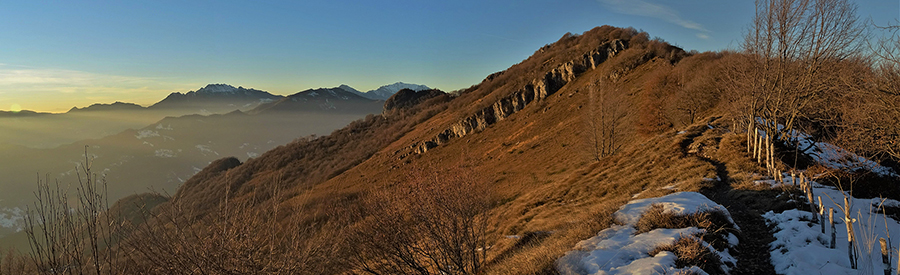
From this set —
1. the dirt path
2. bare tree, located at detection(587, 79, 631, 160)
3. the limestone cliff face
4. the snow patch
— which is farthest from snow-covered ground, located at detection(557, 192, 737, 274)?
the snow patch

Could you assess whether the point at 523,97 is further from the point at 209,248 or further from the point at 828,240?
the point at 209,248

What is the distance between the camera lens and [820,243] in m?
7.98

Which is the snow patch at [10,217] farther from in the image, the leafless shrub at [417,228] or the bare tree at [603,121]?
the leafless shrub at [417,228]

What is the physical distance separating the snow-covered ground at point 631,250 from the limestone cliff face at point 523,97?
65.3m

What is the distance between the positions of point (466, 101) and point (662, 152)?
91.0 m

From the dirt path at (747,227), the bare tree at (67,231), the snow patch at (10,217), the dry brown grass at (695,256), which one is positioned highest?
the bare tree at (67,231)

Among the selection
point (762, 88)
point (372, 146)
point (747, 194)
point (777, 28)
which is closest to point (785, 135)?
point (762, 88)

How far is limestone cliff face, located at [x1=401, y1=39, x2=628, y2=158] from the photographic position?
247 feet

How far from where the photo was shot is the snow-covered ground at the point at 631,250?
6.93 m

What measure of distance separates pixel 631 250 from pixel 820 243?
4.39 m

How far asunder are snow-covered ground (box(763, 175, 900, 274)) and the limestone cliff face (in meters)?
65.4

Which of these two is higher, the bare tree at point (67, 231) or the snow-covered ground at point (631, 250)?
the bare tree at point (67, 231)

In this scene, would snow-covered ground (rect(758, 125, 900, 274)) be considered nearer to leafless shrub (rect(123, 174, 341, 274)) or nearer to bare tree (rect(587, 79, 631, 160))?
leafless shrub (rect(123, 174, 341, 274))

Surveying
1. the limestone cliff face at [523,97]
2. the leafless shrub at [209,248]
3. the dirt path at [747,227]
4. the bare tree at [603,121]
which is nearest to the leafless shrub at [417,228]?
the leafless shrub at [209,248]
